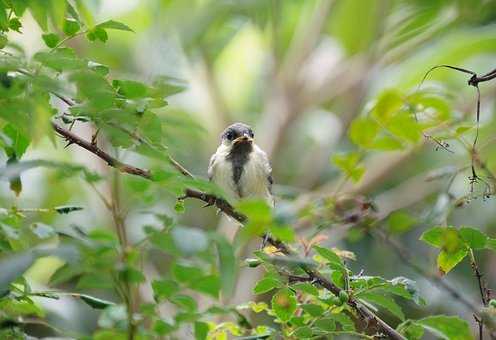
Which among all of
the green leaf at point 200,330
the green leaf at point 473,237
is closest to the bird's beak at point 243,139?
the green leaf at point 473,237

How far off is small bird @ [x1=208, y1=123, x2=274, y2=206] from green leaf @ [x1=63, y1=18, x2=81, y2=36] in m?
1.44

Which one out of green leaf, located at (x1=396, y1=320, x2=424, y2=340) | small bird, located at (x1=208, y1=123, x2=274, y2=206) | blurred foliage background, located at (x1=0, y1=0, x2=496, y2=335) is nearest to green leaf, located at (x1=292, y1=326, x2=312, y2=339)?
green leaf, located at (x1=396, y1=320, x2=424, y2=340)

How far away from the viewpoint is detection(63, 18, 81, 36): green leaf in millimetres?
1173

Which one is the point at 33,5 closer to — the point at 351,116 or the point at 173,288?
the point at 173,288

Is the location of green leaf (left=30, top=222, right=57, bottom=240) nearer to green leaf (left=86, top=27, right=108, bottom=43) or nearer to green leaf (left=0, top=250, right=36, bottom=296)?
green leaf (left=0, top=250, right=36, bottom=296)

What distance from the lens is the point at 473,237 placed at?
1167mm

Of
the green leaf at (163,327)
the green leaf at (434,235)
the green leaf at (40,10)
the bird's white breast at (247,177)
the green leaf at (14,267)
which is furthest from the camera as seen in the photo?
the bird's white breast at (247,177)

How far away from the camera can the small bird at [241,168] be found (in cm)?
266

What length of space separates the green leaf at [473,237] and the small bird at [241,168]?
144cm

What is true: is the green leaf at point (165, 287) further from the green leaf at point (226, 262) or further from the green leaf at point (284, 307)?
the green leaf at point (284, 307)

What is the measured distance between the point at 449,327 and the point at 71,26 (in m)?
0.75

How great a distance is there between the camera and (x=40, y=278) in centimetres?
388

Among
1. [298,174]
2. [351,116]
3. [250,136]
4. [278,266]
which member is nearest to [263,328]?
[278,266]

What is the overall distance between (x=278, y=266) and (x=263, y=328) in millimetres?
146
